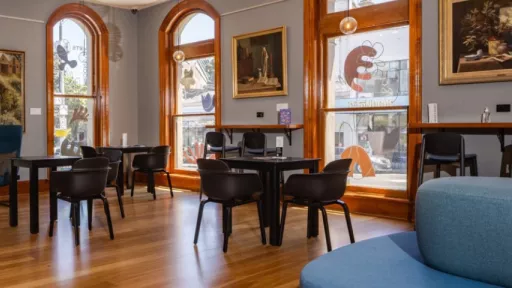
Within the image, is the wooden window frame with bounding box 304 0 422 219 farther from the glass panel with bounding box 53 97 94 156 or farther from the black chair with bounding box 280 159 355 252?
the glass panel with bounding box 53 97 94 156

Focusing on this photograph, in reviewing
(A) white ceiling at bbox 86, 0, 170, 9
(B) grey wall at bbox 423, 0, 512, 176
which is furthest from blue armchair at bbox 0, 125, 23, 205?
(B) grey wall at bbox 423, 0, 512, 176

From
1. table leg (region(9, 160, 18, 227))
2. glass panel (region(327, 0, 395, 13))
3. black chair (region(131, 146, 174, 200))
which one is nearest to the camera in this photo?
table leg (region(9, 160, 18, 227))

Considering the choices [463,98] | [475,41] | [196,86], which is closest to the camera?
[475,41]

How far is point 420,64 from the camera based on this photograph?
5652mm

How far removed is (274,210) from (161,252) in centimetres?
103

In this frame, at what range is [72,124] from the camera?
345 inches

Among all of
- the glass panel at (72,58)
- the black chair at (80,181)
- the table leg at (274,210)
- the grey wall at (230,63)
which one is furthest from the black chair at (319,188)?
the glass panel at (72,58)

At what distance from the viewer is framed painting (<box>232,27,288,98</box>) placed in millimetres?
7102

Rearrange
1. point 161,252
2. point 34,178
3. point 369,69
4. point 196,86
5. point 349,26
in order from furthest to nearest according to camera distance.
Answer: point 196,86
point 369,69
point 349,26
point 34,178
point 161,252

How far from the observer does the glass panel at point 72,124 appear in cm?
855

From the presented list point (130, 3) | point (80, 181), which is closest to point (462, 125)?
point (80, 181)

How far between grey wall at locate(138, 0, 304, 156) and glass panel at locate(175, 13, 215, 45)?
0.40m

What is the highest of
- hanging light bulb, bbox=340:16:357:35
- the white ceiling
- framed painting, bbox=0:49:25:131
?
the white ceiling

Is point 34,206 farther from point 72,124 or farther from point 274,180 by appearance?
point 72,124
